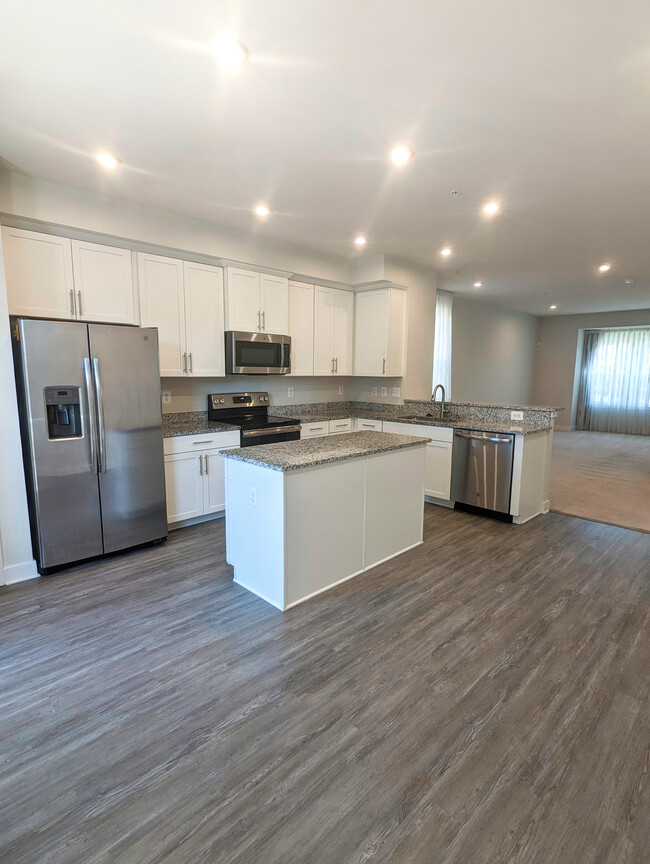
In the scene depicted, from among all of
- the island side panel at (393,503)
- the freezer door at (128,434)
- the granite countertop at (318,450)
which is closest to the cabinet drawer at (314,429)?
the granite countertop at (318,450)

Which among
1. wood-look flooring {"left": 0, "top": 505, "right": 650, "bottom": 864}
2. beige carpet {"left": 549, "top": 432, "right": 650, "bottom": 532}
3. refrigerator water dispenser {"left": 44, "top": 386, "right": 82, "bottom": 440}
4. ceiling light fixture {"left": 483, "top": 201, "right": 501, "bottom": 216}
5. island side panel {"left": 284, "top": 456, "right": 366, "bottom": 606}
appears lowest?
wood-look flooring {"left": 0, "top": 505, "right": 650, "bottom": 864}

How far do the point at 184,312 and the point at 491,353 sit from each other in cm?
750

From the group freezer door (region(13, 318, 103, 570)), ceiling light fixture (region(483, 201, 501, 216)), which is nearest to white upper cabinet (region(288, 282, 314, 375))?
ceiling light fixture (region(483, 201, 501, 216))

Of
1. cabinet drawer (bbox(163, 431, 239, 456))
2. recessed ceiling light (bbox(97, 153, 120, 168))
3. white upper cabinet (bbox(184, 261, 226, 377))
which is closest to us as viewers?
recessed ceiling light (bbox(97, 153, 120, 168))

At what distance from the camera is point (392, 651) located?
7.64 ft

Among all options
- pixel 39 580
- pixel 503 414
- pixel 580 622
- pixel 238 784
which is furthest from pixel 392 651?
pixel 503 414

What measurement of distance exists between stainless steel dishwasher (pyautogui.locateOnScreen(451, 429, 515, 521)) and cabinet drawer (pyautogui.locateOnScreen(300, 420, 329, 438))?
1519 millimetres

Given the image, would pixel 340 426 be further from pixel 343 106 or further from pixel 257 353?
pixel 343 106

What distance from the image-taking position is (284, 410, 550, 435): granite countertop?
4.29 meters

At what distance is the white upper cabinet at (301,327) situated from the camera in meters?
5.07

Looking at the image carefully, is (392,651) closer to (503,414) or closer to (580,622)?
(580,622)

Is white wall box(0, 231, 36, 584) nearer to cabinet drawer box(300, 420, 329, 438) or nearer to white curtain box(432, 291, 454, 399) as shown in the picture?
cabinet drawer box(300, 420, 329, 438)

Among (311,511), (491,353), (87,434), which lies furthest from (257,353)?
(491,353)

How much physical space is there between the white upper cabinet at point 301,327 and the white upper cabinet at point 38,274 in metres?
2.33
